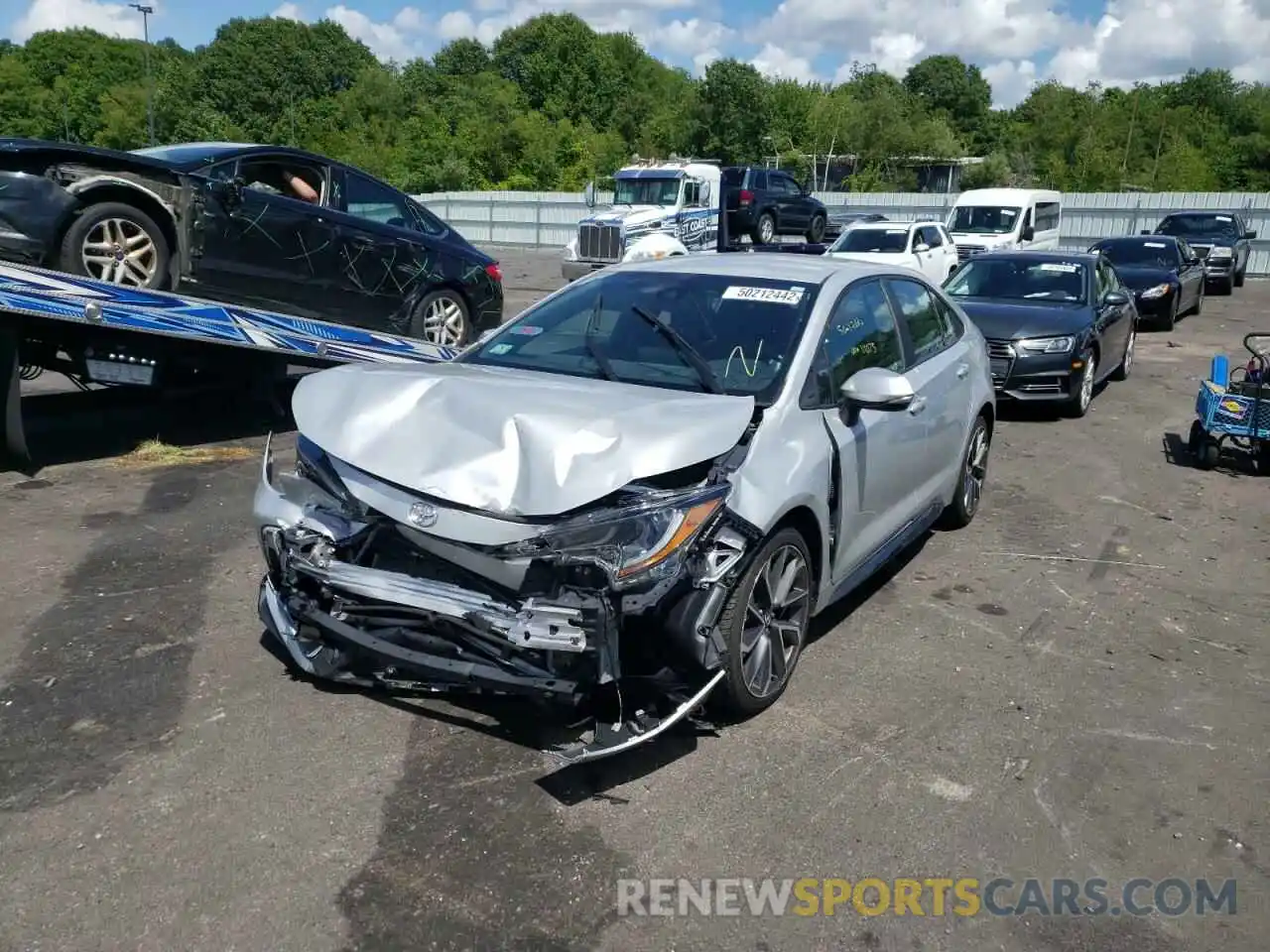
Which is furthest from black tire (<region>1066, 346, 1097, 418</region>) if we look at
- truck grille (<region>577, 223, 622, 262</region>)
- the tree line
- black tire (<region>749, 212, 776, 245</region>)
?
the tree line

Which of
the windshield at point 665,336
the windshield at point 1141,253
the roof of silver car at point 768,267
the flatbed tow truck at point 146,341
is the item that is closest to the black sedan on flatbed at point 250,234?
the flatbed tow truck at point 146,341

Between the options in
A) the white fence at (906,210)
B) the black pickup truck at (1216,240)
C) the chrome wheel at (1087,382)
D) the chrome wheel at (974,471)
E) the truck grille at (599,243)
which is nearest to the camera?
the chrome wheel at (974,471)

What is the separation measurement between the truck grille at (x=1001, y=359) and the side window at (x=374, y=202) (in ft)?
18.0

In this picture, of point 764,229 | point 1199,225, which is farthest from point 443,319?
Result: point 1199,225

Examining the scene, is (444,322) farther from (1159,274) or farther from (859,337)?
(1159,274)

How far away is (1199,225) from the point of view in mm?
25812

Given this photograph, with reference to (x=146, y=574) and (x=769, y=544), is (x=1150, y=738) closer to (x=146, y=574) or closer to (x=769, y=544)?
(x=769, y=544)

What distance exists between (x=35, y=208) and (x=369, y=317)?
2.85 m

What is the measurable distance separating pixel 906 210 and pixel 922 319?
107 ft

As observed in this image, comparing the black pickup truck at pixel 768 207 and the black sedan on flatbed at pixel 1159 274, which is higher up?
the black pickup truck at pixel 768 207

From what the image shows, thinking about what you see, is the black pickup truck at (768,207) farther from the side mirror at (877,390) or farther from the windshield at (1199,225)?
the side mirror at (877,390)

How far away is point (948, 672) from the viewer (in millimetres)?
4793

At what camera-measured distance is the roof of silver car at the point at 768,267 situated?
5223 mm

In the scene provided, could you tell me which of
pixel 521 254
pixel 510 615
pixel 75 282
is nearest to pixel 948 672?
pixel 510 615
